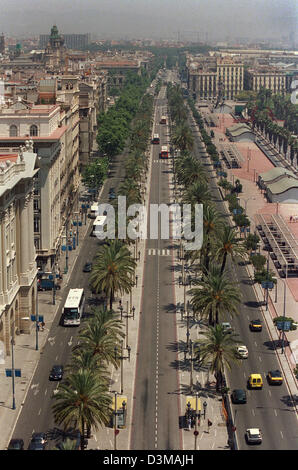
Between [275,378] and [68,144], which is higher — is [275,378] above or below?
below

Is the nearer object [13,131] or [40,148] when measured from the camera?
[13,131]

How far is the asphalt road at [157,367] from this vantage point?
7281cm

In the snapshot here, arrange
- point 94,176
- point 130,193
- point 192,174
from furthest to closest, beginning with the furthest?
point 94,176 → point 192,174 → point 130,193

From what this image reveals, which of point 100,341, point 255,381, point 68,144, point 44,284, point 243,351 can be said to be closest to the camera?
point 100,341

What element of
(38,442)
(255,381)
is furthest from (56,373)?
(255,381)

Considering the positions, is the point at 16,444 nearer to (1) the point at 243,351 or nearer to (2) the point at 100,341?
(2) the point at 100,341

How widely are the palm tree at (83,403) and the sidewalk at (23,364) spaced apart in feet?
27.3

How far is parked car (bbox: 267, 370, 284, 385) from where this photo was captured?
277ft

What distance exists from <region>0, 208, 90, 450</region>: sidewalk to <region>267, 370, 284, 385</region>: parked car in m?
24.8

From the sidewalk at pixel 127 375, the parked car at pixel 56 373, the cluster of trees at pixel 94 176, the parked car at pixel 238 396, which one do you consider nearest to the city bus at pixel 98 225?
the sidewalk at pixel 127 375

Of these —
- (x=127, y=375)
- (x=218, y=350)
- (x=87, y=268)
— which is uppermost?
(x=87, y=268)

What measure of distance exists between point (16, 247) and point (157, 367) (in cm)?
2223

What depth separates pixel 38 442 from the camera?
227 ft
